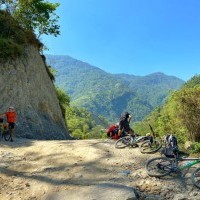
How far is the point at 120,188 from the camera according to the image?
31.1ft

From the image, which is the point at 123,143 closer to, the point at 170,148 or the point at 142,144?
the point at 142,144

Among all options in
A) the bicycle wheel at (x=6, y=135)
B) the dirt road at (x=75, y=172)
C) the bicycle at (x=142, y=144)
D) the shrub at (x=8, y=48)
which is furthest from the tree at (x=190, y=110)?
the shrub at (x=8, y=48)

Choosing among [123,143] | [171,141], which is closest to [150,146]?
[123,143]

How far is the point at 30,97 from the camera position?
83.5 feet

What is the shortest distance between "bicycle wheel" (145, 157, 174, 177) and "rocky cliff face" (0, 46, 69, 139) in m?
12.2

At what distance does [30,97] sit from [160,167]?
53.9 feet

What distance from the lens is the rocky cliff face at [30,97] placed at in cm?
2283

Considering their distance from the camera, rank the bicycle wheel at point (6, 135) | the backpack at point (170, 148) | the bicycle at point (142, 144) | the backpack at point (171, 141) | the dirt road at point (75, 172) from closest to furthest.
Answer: the dirt road at point (75, 172)
the backpack at point (170, 148)
the backpack at point (171, 141)
the bicycle at point (142, 144)
the bicycle wheel at point (6, 135)

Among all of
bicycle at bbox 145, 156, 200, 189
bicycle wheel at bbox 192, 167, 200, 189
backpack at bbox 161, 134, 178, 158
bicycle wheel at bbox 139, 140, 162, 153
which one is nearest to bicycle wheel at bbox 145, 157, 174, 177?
bicycle at bbox 145, 156, 200, 189

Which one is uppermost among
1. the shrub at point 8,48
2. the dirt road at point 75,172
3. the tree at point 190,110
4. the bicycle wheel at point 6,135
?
the shrub at point 8,48

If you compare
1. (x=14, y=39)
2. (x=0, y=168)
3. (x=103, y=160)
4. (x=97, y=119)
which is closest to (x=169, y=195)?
(x=103, y=160)

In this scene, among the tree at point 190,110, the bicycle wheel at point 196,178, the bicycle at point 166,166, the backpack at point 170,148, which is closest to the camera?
the bicycle wheel at point 196,178

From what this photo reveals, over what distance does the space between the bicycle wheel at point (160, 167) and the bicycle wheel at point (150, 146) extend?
2307 mm

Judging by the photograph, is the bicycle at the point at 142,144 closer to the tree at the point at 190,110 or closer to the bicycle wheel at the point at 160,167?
the bicycle wheel at the point at 160,167
